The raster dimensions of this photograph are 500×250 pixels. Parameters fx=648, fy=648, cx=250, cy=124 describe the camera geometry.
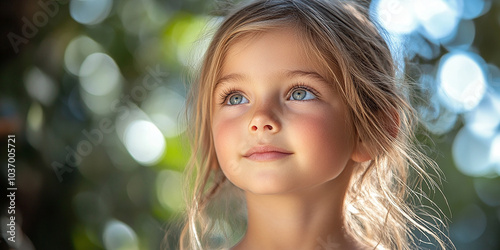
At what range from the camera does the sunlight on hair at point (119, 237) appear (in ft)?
4.84

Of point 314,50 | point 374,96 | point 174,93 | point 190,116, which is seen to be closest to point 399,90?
point 374,96

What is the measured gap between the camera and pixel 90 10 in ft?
4.82

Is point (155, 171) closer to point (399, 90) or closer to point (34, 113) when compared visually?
point (34, 113)

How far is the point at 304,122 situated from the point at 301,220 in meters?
0.15

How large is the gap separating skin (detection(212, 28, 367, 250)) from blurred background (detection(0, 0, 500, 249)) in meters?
0.47

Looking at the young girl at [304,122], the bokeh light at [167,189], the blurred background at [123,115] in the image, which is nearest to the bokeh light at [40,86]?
the blurred background at [123,115]

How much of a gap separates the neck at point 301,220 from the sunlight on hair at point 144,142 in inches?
21.0

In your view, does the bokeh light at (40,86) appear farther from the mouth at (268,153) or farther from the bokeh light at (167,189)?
the mouth at (268,153)

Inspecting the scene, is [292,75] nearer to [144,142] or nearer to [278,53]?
[278,53]

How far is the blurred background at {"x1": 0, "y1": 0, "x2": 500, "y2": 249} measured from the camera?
140 cm

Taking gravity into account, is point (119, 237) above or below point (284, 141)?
below

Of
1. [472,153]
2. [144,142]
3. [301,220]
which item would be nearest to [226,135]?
[301,220]

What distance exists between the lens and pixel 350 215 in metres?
1.04

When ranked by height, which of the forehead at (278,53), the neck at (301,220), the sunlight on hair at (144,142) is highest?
the forehead at (278,53)
